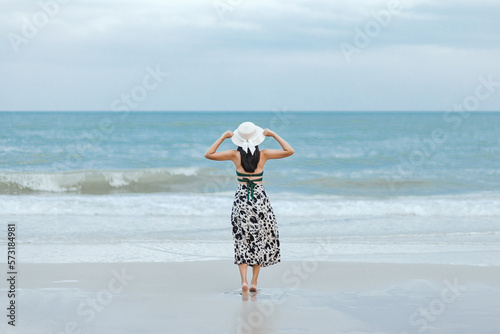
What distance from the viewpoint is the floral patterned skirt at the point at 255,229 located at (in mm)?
5676

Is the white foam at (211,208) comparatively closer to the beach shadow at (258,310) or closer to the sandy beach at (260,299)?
the sandy beach at (260,299)

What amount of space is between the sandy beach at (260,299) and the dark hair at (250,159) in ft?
4.07

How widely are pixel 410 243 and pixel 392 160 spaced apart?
18368 millimetres

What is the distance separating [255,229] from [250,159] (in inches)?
26.8

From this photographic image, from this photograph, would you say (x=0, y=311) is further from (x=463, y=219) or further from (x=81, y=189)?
(x=81, y=189)

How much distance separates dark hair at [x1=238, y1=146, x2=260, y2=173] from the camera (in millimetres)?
5555

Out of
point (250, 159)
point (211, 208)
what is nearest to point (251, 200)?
point (250, 159)

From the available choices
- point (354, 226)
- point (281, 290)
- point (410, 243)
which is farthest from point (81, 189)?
point (281, 290)

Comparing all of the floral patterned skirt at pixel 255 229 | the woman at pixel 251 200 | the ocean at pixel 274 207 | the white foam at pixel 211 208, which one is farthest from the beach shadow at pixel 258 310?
the white foam at pixel 211 208

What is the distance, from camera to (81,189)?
18.7m

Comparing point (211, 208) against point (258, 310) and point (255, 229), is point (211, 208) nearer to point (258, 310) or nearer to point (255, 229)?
point (255, 229)

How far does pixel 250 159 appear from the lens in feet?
18.2

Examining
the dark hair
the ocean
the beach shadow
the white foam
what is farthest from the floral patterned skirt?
the white foam

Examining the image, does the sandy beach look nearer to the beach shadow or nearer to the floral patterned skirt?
the beach shadow
